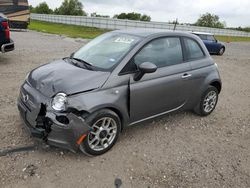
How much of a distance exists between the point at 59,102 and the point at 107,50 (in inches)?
52.0

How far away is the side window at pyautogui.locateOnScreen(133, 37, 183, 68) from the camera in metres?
3.72

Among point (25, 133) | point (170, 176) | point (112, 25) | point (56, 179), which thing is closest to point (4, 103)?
point (25, 133)

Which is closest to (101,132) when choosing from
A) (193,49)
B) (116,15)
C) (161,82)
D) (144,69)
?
(144,69)

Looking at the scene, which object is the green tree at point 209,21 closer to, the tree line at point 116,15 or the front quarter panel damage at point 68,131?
the tree line at point 116,15

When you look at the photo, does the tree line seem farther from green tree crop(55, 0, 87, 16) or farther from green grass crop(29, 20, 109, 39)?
green grass crop(29, 20, 109, 39)

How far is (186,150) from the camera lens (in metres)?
3.70

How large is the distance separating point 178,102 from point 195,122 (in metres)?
0.71

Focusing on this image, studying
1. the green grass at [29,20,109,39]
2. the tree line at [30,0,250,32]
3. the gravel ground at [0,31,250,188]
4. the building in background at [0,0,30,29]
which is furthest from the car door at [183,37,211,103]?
the tree line at [30,0,250,32]

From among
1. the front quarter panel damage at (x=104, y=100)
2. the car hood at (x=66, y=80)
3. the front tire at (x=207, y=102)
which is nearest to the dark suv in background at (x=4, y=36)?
the car hood at (x=66, y=80)

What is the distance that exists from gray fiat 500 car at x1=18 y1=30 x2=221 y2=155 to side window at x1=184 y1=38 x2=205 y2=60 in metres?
0.02

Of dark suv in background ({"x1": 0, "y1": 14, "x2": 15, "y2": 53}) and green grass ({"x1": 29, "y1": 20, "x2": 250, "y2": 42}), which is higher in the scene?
dark suv in background ({"x1": 0, "y1": 14, "x2": 15, "y2": 53})

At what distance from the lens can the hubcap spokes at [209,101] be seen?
16.1ft

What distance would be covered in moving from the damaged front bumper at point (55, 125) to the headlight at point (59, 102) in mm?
66

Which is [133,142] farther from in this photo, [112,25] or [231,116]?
[112,25]
